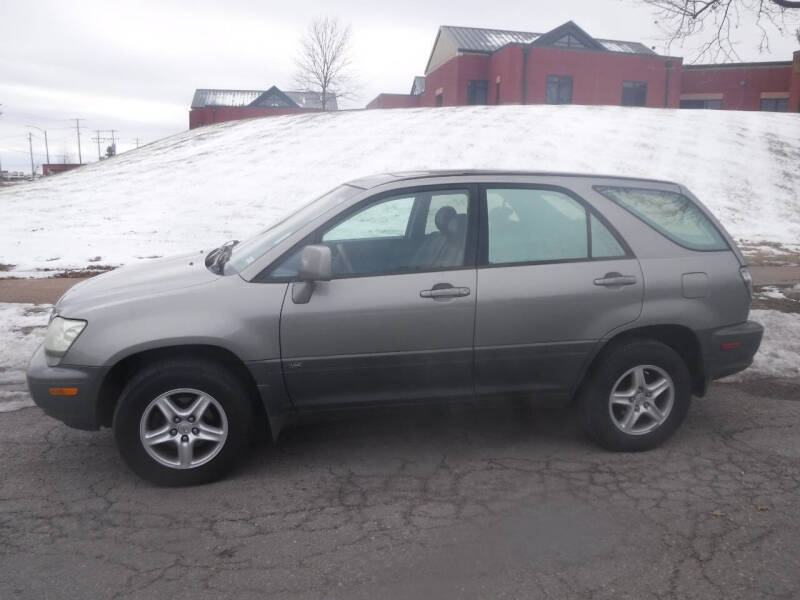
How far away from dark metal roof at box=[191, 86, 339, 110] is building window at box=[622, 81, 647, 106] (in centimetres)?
2436

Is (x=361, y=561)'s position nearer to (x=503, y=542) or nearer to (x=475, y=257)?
(x=503, y=542)

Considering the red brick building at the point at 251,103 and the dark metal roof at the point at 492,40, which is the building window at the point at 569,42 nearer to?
the dark metal roof at the point at 492,40

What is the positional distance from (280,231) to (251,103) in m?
53.5

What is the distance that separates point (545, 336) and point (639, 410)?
0.79 metres

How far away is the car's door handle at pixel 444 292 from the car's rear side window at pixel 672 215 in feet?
3.80

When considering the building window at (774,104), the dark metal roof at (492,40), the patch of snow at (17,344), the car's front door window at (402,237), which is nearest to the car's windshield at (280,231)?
the car's front door window at (402,237)

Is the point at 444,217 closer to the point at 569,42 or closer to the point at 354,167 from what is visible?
the point at 354,167

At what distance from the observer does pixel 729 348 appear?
441cm

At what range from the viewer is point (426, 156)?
20.6 meters

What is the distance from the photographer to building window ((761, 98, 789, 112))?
36750 mm

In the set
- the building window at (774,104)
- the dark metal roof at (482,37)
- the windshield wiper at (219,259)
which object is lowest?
the windshield wiper at (219,259)

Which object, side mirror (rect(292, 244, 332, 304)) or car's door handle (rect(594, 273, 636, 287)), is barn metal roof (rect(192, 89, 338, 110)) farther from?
side mirror (rect(292, 244, 332, 304))

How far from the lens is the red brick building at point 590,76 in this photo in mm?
34438

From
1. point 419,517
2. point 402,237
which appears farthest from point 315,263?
point 419,517
